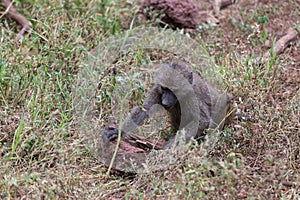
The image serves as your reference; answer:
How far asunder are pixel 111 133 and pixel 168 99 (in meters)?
0.57

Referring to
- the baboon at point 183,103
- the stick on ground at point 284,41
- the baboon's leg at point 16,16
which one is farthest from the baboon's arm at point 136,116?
the baboon's leg at point 16,16

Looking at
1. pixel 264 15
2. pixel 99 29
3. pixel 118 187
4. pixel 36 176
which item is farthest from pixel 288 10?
pixel 36 176

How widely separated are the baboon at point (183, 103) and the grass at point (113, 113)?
192mm

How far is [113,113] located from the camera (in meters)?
5.18

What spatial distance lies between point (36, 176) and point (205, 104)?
5.06 feet

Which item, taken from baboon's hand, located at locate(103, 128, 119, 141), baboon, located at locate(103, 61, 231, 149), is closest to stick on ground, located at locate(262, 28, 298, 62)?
baboon, located at locate(103, 61, 231, 149)

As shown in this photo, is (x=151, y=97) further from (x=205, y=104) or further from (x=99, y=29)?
(x=99, y=29)

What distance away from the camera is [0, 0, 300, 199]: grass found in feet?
13.2

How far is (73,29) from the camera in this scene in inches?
236

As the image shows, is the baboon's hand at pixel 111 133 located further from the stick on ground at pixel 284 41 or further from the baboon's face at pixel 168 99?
the stick on ground at pixel 284 41

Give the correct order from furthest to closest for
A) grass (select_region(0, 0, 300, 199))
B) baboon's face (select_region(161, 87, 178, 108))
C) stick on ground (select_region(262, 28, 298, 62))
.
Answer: stick on ground (select_region(262, 28, 298, 62)) < baboon's face (select_region(161, 87, 178, 108)) < grass (select_region(0, 0, 300, 199))

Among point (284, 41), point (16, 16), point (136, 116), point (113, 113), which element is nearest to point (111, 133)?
point (136, 116)

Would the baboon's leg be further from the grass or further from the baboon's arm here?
the baboon's arm

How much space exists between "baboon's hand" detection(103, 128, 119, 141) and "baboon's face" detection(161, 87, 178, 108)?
19.1 inches
